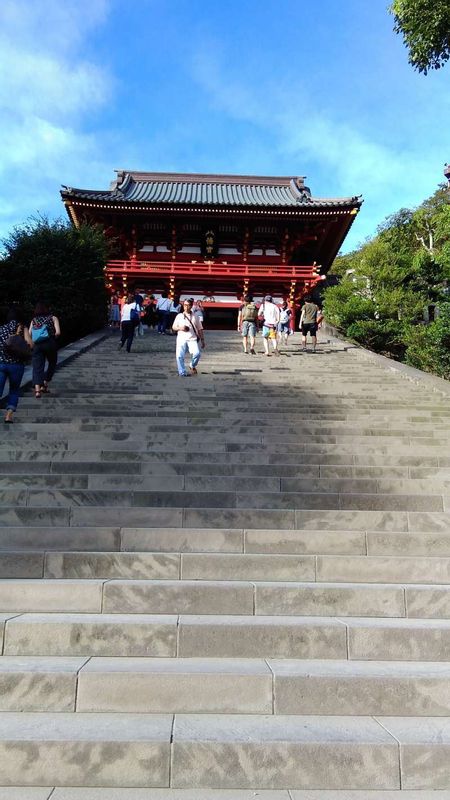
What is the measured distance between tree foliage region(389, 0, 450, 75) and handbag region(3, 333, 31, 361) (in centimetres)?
983

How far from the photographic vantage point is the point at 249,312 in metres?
11.8

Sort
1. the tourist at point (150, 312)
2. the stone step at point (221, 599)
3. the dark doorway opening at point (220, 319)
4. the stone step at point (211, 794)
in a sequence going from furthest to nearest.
Answer: the dark doorway opening at point (220, 319) < the tourist at point (150, 312) < the stone step at point (221, 599) < the stone step at point (211, 794)

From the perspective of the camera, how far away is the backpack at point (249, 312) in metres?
11.8

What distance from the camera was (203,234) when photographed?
21578 mm

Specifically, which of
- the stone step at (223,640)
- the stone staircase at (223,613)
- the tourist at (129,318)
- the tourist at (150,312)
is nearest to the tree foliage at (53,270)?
the tourist at (129,318)

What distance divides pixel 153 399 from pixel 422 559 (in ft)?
16.3

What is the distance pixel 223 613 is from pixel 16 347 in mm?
4493

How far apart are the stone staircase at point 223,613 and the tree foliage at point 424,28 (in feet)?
28.2

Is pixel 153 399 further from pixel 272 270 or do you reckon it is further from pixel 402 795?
pixel 272 270

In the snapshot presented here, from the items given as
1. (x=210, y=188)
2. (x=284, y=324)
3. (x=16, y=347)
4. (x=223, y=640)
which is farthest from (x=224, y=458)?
(x=210, y=188)

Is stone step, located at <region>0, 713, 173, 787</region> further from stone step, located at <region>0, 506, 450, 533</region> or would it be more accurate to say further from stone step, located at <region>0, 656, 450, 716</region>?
stone step, located at <region>0, 506, 450, 533</region>

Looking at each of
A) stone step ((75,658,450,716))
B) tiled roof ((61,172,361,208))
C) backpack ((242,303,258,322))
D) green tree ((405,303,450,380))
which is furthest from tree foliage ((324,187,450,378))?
stone step ((75,658,450,716))

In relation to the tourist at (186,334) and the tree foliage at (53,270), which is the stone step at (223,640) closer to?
the tourist at (186,334)

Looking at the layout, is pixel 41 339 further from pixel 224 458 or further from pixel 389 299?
pixel 389 299
